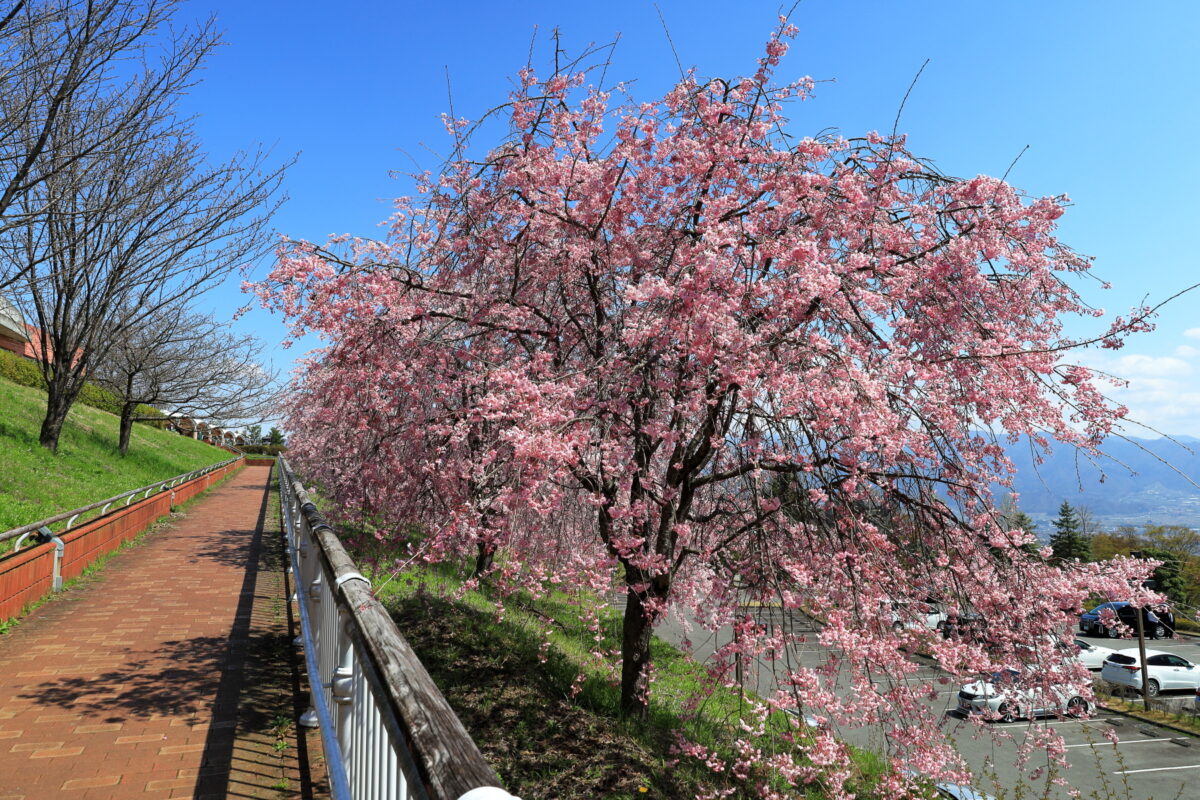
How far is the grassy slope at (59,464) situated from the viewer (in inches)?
417

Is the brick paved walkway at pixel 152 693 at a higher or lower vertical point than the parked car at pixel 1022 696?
lower

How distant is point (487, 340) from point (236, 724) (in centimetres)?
460

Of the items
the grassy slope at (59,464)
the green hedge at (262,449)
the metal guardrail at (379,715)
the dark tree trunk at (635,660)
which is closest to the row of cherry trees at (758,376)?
the dark tree trunk at (635,660)

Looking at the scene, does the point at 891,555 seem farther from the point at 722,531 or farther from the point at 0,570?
the point at 0,570

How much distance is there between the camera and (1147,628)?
32250mm

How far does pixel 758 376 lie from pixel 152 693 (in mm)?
4974

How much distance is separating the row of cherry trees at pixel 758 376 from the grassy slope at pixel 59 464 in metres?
6.36

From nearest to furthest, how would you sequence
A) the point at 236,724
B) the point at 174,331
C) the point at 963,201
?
the point at 236,724 → the point at 963,201 → the point at 174,331

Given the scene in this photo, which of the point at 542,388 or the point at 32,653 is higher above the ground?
the point at 542,388

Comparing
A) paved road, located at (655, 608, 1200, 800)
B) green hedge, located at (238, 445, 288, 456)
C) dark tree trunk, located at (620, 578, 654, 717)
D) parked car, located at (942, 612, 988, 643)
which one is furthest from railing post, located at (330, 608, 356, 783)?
green hedge, located at (238, 445, 288, 456)

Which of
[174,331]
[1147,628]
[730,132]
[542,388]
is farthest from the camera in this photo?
[1147,628]

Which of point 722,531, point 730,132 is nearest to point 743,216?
point 730,132

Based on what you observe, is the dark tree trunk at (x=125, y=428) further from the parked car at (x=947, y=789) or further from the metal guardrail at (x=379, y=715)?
the parked car at (x=947, y=789)

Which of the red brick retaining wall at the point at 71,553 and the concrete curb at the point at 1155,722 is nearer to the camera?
the red brick retaining wall at the point at 71,553
